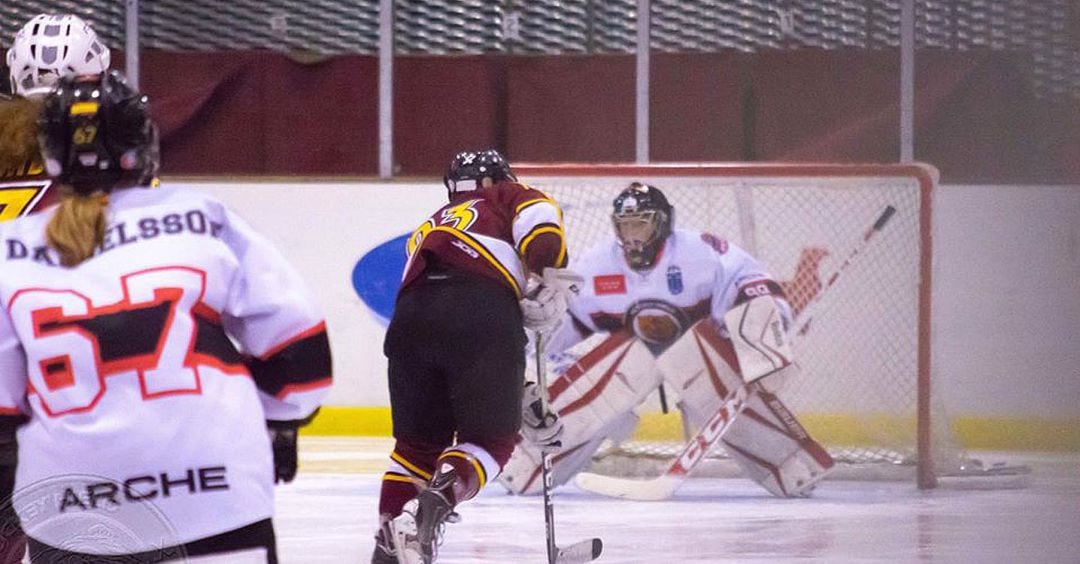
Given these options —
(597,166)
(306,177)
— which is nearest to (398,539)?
(597,166)

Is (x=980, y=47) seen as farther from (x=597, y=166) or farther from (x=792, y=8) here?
(x=597, y=166)

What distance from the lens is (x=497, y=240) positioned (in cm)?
383

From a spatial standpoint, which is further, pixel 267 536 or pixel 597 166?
pixel 597 166

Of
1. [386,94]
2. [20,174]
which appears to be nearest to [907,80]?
[386,94]

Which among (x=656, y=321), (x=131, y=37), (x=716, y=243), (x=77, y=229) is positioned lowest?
(x=656, y=321)

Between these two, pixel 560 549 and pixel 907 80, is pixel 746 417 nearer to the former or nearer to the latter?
pixel 560 549

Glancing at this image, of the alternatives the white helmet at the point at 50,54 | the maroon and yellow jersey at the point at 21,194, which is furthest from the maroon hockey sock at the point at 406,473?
the maroon and yellow jersey at the point at 21,194

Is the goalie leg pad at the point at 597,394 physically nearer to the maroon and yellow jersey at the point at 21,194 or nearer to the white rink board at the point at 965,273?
the white rink board at the point at 965,273

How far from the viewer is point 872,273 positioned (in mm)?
5602

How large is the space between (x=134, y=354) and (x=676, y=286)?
3873 millimetres

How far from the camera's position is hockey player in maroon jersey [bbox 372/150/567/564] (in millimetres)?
3631

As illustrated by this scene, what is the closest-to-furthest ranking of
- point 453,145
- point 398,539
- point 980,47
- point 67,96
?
point 67,96, point 398,539, point 980,47, point 453,145

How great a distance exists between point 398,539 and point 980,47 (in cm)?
395

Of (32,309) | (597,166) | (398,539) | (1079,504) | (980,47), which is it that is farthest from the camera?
(980,47)
